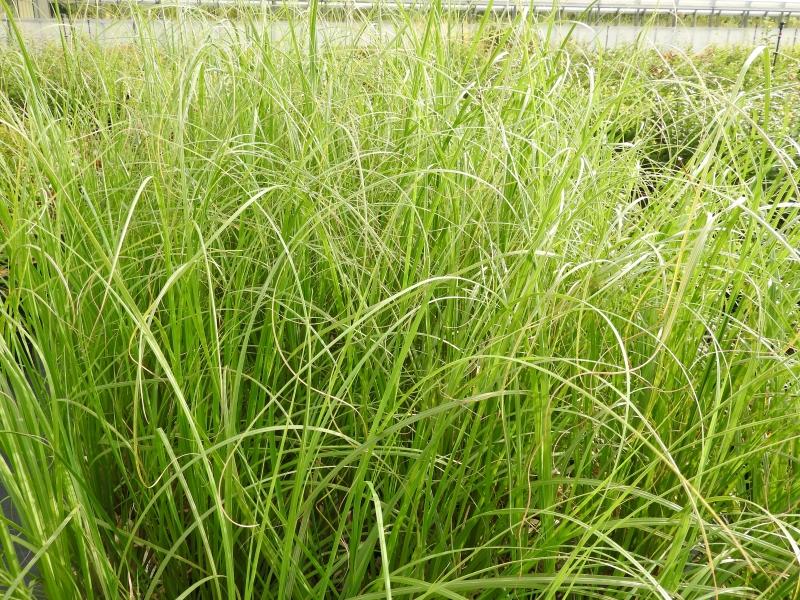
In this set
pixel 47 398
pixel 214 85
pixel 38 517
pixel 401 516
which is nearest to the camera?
pixel 401 516

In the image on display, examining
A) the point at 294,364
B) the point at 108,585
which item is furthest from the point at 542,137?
the point at 108,585

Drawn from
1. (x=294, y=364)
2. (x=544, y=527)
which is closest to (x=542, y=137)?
(x=294, y=364)

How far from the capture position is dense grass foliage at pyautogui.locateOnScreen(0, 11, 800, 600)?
92cm

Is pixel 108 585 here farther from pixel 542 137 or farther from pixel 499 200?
pixel 542 137

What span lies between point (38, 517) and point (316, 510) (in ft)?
1.26

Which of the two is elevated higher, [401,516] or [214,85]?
[214,85]

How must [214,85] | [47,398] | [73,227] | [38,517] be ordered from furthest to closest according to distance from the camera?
[214,85] → [73,227] → [47,398] → [38,517]

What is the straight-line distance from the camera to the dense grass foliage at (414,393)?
921 millimetres

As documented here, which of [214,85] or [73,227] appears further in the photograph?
[214,85]

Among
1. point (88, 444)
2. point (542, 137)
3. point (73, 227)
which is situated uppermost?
point (542, 137)

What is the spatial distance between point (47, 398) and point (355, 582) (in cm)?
56

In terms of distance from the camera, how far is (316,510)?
1212 millimetres

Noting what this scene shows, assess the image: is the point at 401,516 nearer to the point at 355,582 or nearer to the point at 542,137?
the point at 355,582

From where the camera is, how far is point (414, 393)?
124 cm
